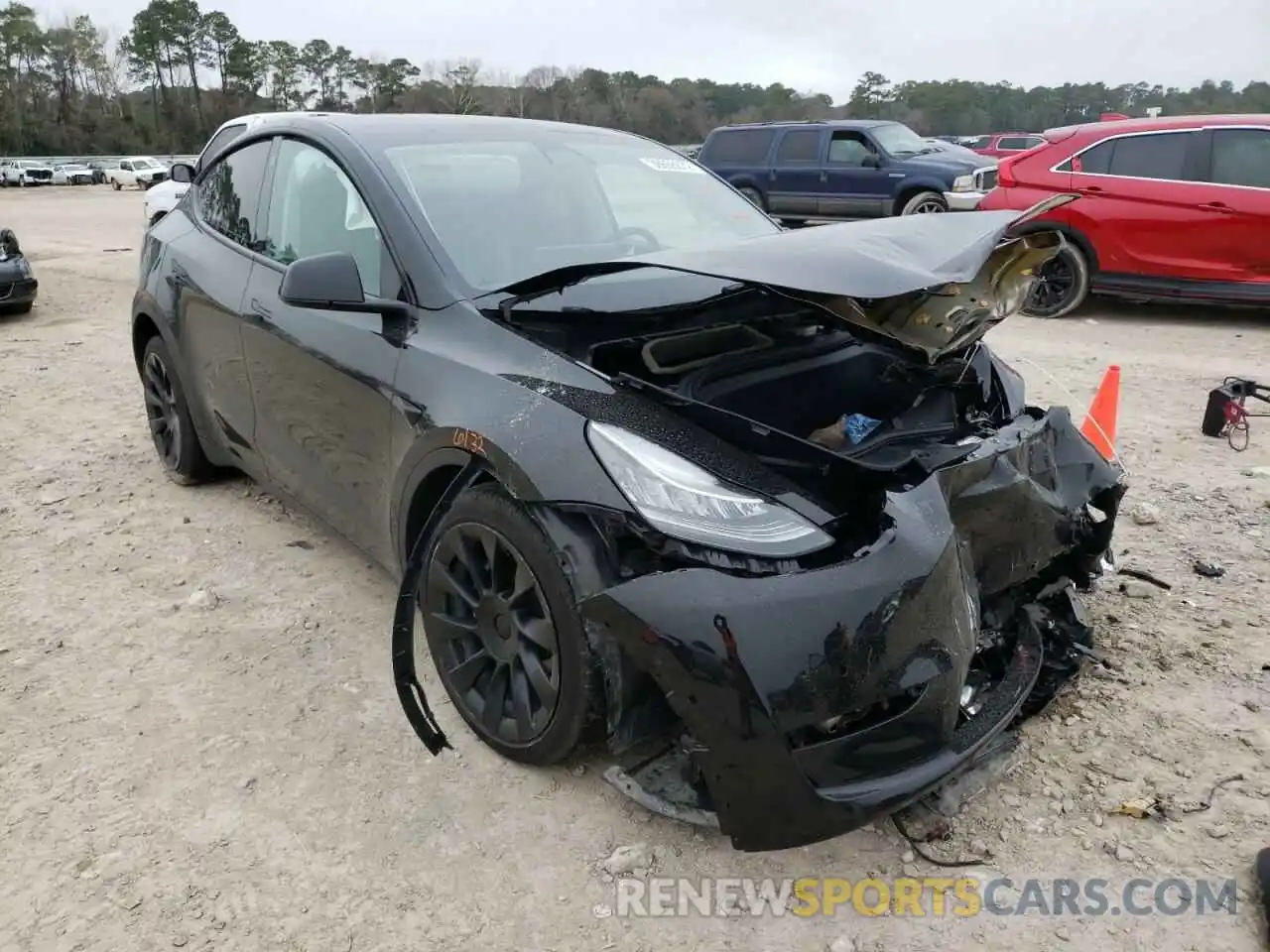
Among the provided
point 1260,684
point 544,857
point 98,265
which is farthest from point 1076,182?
point 98,265

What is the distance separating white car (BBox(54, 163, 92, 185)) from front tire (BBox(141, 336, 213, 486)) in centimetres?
5371

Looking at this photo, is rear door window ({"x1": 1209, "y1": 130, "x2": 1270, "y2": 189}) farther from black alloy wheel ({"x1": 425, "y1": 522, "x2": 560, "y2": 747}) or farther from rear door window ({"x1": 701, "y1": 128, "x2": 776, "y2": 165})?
black alloy wheel ({"x1": 425, "y1": 522, "x2": 560, "y2": 747})

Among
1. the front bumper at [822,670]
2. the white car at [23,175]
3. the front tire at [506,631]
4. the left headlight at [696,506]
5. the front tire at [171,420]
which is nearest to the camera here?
the front bumper at [822,670]

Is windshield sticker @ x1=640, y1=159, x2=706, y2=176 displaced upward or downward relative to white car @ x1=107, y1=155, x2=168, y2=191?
downward

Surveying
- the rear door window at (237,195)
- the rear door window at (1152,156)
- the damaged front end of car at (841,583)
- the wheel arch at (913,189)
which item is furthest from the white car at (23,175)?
the damaged front end of car at (841,583)

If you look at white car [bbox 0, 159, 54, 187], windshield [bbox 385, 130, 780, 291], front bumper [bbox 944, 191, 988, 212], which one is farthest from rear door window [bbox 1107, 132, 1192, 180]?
white car [bbox 0, 159, 54, 187]

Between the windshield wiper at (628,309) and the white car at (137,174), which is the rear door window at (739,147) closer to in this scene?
the windshield wiper at (628,309)

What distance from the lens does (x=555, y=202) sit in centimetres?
327

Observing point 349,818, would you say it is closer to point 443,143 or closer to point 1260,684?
point 443,143

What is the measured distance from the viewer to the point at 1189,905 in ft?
6.77

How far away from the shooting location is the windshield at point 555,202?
9.64ft

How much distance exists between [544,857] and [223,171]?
3346mm

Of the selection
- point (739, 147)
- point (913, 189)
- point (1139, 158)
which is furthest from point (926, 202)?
point (1139, 158)

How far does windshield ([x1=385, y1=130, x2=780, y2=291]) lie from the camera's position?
9.64 ft
